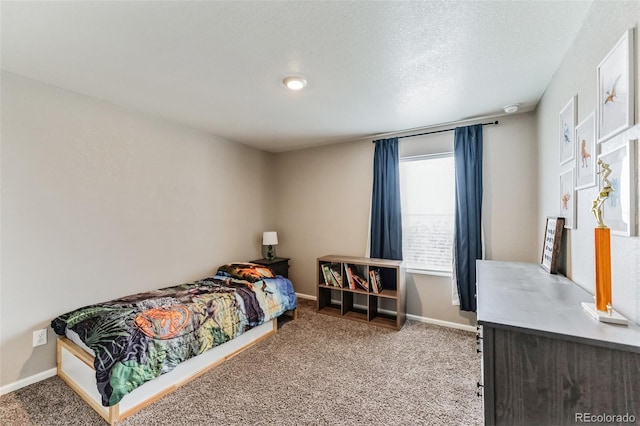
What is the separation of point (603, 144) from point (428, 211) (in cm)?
215

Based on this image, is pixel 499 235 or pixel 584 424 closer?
pixel 584 424

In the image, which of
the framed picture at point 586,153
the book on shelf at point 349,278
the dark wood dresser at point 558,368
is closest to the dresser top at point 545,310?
the dark wood dresser at point 558,368

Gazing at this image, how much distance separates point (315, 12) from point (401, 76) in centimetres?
94

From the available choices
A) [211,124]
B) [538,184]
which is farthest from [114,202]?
[538,184]

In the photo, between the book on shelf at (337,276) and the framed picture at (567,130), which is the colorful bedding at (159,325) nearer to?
the book on shelf at (337,276)

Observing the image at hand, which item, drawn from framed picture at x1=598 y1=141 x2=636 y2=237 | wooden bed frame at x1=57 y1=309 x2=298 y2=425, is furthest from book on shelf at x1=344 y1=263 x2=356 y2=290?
framed picture at x1=598 y1=141 x2=636 y2=237

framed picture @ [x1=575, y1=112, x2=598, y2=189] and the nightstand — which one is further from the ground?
framed picture @ [x1=575, y1=112, x2=598, y2=189]

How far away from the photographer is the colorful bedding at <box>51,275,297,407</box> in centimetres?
177

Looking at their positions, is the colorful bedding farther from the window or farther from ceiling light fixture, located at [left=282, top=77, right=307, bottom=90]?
ceiling light fixture, located at [left=282, top=77, right=307, bottom=90]

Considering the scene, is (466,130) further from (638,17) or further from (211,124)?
(211,124)

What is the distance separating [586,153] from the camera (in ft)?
4.86

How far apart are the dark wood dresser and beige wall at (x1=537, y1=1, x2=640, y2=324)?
203 millimetres

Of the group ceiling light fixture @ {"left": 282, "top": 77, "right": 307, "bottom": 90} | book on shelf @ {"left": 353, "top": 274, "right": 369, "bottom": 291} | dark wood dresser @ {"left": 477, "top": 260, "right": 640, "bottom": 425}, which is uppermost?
ceiling light fixture @ {"left": 282, "top": 77, "right": 307, "bottom": 90}

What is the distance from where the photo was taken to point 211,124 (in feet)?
10.6
